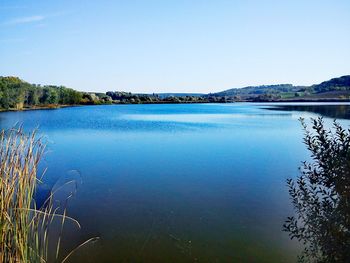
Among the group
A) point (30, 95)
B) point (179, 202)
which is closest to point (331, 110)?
point (179, 202)

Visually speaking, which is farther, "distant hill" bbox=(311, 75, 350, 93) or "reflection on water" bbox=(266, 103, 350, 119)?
"distant hill" bbox=(311, 75, 350, 93)

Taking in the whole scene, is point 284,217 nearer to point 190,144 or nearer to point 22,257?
point 22,257

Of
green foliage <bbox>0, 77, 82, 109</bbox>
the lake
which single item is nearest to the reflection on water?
the lake

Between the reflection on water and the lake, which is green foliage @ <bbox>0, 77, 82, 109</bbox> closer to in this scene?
the reflection on water

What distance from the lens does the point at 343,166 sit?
3.29 metres

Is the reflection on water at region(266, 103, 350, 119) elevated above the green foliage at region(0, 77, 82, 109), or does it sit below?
below

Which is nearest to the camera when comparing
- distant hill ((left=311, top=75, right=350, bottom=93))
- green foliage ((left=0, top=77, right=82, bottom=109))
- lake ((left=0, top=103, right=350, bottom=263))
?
lake ((left=0, top=103, right=350, bottom=263))

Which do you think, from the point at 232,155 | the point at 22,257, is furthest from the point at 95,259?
the point at 232,155

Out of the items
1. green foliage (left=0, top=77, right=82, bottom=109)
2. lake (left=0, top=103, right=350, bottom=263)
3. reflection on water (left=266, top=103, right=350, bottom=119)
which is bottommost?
lake (left=0, top=103, right=350, bottom=263)

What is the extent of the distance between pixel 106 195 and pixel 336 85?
118933 mm

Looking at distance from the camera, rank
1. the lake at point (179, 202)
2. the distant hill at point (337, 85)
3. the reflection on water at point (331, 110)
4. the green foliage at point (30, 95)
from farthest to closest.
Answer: the distant hill at point (337, 85) → the green foliage at point (30, 95) → the reflection on water at point (331, 110) → the lake at point (179, 202)

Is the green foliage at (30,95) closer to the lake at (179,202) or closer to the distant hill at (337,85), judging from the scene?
the lake at (179,202)

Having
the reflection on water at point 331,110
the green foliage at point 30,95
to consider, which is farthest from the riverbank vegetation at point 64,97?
the reflection on water at point 331,110

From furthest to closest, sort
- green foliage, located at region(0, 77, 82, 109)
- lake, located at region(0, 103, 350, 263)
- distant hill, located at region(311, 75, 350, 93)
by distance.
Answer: distant hill, located at region(311, 75, 350, 93)
green foliage, located at region(0, 77, 82, 109)
lake, located at region(0, 103, 350, 263)
